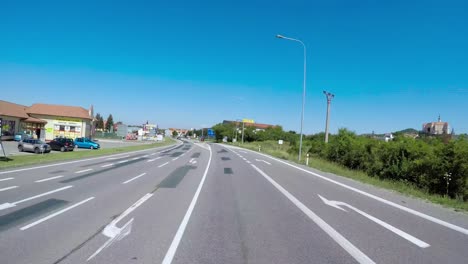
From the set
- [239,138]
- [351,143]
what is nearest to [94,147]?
[351,143]

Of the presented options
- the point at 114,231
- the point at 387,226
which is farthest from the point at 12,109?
the point at 387,226

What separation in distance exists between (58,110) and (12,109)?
42.2 ft

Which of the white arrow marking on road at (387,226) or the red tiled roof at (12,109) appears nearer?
the white arrow marking on road at (387,226)

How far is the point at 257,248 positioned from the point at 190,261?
46.9 inches

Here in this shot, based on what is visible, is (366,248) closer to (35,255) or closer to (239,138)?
(35,255)

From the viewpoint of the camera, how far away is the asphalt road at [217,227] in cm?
477

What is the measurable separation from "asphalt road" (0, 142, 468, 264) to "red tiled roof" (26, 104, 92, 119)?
196 feet

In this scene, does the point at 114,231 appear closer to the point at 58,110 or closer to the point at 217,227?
the point at 217,227

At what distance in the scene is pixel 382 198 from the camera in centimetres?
1070

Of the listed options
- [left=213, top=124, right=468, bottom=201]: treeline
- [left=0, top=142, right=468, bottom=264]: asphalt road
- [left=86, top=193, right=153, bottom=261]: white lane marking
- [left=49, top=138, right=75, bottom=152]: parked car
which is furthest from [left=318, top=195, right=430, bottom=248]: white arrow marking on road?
[left=49, top=138, right=75, bottom=152]: parked car

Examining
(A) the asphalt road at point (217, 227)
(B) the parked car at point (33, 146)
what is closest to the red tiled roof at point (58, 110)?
(B) the parked car at point (33, 146)

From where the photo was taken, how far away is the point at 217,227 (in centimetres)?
633

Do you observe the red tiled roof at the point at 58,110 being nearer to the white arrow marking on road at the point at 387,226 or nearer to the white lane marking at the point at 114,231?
the white lane marking at the point at 114,231

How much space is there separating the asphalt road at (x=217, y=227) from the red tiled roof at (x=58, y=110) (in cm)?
5969
